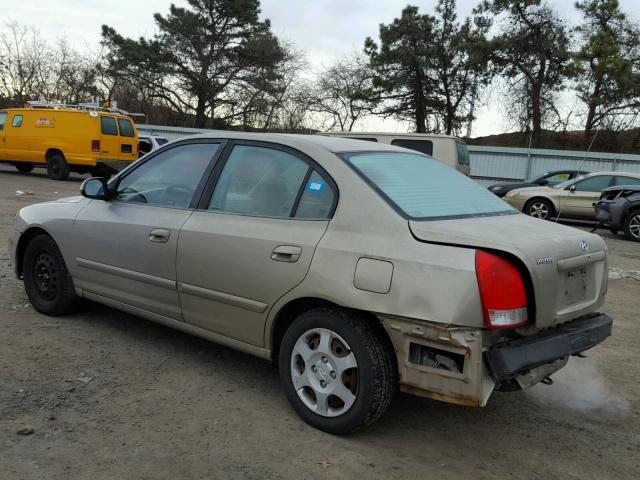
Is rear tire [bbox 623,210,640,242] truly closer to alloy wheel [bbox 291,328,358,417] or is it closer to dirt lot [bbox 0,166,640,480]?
dirt lot [bbox 0,166,640,480]

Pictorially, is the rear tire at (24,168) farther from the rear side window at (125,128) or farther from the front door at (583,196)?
the front door at (583,196)

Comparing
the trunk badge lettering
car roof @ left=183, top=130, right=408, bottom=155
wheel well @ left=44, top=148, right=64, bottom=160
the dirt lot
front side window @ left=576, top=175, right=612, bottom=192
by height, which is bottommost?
the dirt lot

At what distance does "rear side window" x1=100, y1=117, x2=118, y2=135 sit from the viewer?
661 inches

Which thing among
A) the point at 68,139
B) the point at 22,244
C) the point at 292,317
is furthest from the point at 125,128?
the point at 292,317

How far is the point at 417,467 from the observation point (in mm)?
2877

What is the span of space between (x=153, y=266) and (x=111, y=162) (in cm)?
1385

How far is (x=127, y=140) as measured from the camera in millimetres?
17438

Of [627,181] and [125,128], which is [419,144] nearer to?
[627,181]

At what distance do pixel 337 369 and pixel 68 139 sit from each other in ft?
52.9

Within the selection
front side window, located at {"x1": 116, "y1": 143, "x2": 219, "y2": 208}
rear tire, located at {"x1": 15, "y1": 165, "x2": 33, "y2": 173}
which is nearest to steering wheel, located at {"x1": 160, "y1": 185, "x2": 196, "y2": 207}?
front side window, located at {"x1": 116, "y1": 143, "x2": 219, "y2": 208}

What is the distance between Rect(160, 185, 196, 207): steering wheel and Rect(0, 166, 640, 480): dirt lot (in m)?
1.07

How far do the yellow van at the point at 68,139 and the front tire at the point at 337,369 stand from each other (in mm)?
14666

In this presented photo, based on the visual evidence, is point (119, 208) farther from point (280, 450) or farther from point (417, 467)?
point (417, 467)

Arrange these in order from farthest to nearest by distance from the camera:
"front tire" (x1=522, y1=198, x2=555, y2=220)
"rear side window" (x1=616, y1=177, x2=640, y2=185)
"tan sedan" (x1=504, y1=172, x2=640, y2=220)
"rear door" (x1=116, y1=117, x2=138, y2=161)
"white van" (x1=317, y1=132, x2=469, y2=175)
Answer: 1. "rear door" (x1=116, y1=117, x2=138, y2=161)
2. "front tire" (x1=522, y1=198, x2=555, y2=220)
3. "tan sedan" (x1=504, y1=172, x2=640, y2=220)
4. "rear side window" (x1=616, y1=177, x2=640, y2=185)
5. "white van" (x1=317, y1=132, x2=469, y2=175)
